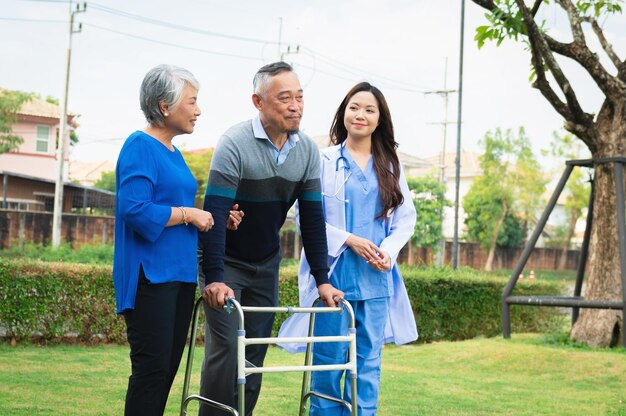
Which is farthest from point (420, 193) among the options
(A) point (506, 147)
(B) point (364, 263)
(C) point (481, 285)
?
(B) point (364, 263)

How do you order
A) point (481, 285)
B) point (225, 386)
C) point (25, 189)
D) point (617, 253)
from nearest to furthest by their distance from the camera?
point (225, 386)
point (617, 253)
point (481, 285)
point (25, 189)

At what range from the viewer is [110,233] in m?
37.6

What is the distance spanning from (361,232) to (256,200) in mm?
862

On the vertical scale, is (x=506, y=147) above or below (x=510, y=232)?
above

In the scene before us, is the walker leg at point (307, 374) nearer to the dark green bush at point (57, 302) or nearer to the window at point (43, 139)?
the dark green bush at point (57, 302)

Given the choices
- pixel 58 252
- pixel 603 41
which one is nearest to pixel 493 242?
pixel 58 252

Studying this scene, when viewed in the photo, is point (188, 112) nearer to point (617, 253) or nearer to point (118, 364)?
point (118, 364)

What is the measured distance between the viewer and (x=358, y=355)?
4.72 metres

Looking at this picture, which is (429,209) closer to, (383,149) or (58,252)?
(58,252)

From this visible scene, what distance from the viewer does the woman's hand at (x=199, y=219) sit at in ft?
12.4

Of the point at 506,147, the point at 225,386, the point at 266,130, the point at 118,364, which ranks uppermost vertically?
the point at 506,147

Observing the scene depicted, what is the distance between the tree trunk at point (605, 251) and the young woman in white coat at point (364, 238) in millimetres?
6928

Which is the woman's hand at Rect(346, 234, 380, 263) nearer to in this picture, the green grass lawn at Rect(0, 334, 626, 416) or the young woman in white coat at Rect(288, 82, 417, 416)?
the young woman in white coat at Rect(288, 82, 417, 416)

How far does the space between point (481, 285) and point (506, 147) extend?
4169cm
